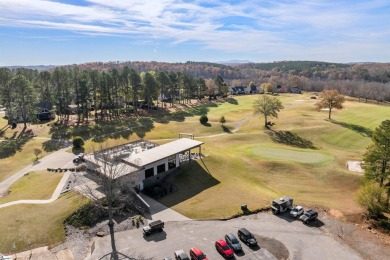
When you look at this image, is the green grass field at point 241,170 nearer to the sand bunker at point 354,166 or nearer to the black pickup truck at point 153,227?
the sand bunker at point 354,166

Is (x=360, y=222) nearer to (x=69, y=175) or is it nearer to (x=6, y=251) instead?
(x=6, y=251)

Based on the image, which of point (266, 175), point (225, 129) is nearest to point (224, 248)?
point (266, 175)

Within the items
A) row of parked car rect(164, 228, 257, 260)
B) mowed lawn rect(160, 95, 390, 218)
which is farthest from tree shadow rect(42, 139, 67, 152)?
row of parked car rect(164, 228, 257, 260)

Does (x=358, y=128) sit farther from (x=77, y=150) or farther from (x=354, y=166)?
(x=77, y=150)

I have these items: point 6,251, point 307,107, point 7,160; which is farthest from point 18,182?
point 307,107

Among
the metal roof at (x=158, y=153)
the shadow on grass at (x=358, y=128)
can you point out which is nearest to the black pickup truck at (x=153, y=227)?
the metal roof at (x=158, y=153)
